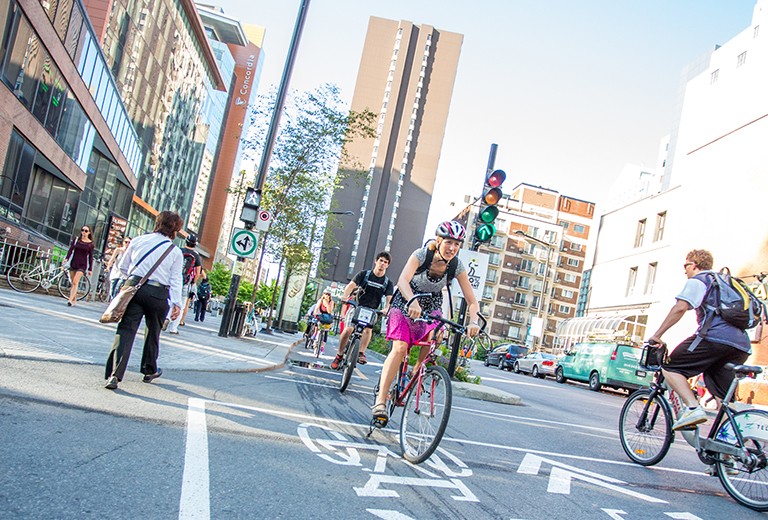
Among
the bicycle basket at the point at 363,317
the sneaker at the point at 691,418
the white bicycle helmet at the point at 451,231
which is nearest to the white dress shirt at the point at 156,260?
the white bicycle helmet at the point at 451,231

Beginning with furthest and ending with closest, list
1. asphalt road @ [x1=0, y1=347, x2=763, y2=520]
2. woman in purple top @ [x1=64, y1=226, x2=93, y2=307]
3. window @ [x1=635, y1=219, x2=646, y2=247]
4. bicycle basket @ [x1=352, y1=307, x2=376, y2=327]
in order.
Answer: window @ [x1=635, y1=219, x2=646, y2=247] < woman in purple top @ [x1=64, y1=226, x2=93, y2=307] < bicycle basket @ [x1=352, y1=307, x2=376, y2=327] < asphalt road @ [x1=0, y1=347, x2=763, y2=520]

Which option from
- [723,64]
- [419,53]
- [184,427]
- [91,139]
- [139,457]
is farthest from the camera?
[419,53]

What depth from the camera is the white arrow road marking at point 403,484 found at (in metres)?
3.70

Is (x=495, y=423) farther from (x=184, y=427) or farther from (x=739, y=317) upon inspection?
(x=184, y=427)

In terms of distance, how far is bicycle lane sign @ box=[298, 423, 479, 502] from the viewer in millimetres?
3885

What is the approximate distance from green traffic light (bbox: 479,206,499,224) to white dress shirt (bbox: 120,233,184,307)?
219 inches

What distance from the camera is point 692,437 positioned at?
5.51 meters

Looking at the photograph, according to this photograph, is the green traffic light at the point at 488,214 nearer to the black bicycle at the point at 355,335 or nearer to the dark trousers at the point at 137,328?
the black bicycle at the point at 355,335

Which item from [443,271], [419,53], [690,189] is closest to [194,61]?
[690,189]

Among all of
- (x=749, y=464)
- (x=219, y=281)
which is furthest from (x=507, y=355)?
(x=219, y=281)

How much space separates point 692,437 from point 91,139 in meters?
31.7

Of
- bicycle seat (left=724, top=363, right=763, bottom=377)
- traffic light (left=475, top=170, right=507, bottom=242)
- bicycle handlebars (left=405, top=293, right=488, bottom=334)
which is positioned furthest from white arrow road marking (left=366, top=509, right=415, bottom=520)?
traffic light (left=475, top=170, right=507, bottom=242)

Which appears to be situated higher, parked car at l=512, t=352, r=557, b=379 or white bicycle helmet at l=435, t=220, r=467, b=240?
white bicycle helmet at l=435, t=220, r=467, b=240

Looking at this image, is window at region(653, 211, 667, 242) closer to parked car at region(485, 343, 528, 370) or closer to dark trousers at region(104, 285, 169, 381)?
parked car at region(485, 343, 528, 370)
